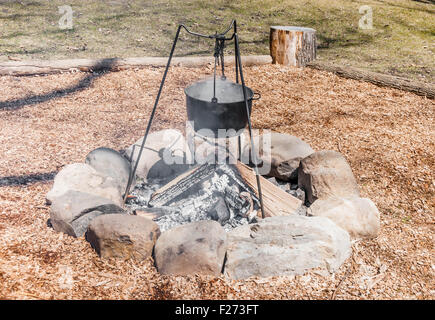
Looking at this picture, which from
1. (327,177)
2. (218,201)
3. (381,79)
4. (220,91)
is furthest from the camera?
(381,79)

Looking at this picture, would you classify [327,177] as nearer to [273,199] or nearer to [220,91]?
[273,199]

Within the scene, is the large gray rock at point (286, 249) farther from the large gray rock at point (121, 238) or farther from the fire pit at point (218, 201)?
the large gray rock at point (121, 238)

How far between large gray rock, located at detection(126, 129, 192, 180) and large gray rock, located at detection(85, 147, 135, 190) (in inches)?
8.7

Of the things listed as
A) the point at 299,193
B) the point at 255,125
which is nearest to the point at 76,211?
the point at 299,193

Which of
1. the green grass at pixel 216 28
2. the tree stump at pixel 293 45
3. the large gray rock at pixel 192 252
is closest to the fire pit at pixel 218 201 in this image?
the large gray rock at pixel 192 252

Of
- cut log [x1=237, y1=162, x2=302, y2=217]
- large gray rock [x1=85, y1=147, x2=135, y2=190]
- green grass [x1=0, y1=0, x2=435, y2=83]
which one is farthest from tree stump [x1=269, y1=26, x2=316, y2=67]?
large gray rock [x1=85, y1=147, x2=135, y2=190]

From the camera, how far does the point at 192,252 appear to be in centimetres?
276

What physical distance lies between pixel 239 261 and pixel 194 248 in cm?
37

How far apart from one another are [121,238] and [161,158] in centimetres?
150

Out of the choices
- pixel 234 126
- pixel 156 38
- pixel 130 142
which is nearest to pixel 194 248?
pixel 234 126

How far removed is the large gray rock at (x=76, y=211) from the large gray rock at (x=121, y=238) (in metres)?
0.22

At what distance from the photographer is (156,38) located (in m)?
9.27

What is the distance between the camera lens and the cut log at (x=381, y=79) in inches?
244
